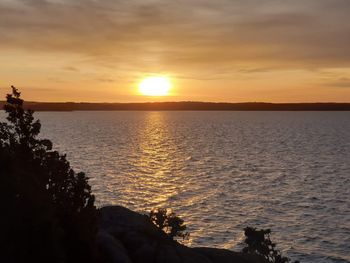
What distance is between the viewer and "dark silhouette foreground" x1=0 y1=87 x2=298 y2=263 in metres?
22.4

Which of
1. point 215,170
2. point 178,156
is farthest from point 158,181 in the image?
point 178,156

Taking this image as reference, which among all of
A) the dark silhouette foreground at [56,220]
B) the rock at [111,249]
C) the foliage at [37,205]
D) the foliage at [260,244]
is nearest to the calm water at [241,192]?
the foliage at [260,244]

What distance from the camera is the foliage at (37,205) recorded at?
22.3 meters

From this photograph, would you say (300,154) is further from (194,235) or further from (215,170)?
(194,235)

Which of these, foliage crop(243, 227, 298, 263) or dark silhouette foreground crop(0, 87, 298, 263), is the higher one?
dark silhouette foreground crop(0, 87, 298, 263)

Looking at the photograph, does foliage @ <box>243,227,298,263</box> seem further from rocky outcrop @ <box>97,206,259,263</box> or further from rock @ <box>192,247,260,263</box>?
rock @ <box>192,247,260,263</box>

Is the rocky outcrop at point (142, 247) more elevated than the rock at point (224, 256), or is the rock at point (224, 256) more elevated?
the rocky outcrop at point (142, 247)

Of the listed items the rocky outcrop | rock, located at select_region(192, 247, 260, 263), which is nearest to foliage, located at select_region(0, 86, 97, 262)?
the rocky outcrop

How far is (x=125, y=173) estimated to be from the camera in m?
96.9

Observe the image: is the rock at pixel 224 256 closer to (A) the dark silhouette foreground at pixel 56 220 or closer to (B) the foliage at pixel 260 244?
(A) the dark silhouette foreground at pixel 56 220

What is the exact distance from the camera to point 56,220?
2309cm

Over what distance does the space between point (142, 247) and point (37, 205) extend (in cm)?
890

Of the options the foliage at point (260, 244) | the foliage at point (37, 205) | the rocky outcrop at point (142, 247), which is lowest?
the foliage at point (260, 244)

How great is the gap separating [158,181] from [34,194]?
64143 millimetres
